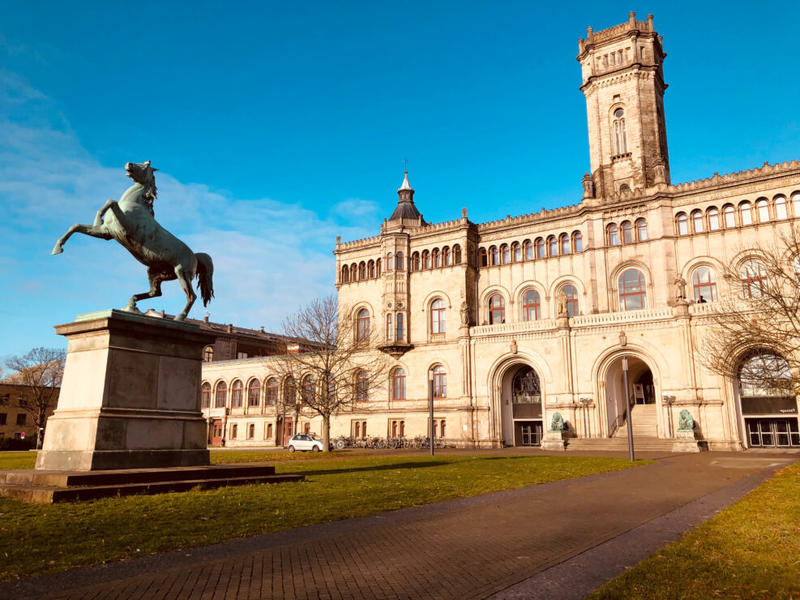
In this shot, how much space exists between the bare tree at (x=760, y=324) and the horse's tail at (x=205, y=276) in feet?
68.8

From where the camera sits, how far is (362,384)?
180ft

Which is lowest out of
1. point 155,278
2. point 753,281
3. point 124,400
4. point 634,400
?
point 124,400

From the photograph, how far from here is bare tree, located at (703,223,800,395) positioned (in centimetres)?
2572

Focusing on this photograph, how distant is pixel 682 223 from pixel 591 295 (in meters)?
8.88

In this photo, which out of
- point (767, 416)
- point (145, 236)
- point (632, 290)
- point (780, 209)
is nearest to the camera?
point (145, 236)

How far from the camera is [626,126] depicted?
53000 millimetres

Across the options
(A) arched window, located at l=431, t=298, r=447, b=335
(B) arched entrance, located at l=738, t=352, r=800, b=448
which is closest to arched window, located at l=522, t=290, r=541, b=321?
(A) arched window, located at l=431, t=298, r=447, b=335

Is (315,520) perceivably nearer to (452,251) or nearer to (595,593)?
(595,593)

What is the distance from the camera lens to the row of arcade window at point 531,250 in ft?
174

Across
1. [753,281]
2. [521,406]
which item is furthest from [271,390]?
[753,281]

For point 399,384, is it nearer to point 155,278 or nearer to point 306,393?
point 306,393

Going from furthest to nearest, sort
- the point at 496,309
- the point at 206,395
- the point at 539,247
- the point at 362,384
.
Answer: the point at 206,395, the point at 496,309, the point at 539,247, the point at 362,384

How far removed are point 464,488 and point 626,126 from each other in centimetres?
4557

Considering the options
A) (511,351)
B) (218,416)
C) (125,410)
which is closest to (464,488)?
(125,410)
